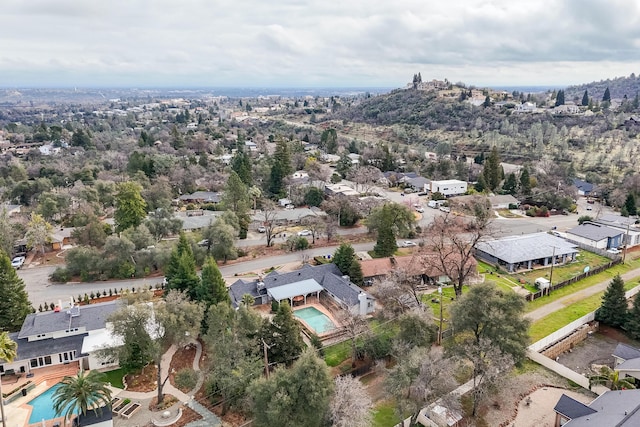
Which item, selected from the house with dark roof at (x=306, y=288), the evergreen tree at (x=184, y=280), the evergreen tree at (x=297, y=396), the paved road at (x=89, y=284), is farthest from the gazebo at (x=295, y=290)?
the evergreen tree at (x=297, y=396)

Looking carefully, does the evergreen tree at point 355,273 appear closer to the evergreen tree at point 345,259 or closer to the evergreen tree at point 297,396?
the evergreen tree at point 345,259

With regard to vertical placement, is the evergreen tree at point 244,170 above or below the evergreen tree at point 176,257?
above

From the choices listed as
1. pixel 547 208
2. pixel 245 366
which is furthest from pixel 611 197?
pixel 245 366

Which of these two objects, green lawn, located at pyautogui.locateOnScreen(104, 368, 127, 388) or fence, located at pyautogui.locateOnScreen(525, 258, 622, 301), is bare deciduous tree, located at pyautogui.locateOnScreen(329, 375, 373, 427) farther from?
fence, located at pyautogui.locateOnScreen(525, 258, 622, 301)

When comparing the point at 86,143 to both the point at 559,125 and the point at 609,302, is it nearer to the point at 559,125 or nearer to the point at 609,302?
the point at 609,302

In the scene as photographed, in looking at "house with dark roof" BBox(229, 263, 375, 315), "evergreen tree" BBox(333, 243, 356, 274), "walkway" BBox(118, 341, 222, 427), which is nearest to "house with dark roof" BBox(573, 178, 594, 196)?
"evergreen tree" BBox(333, 243, 356, 274)
